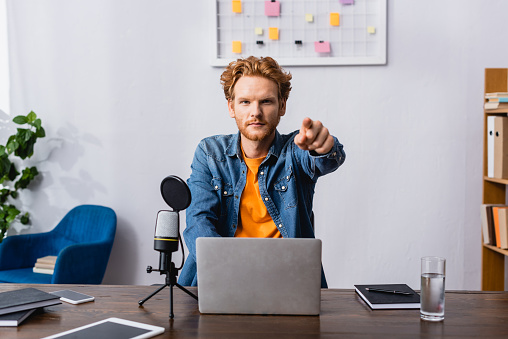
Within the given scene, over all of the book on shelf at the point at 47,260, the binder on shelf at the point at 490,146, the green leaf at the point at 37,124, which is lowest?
the book on shelf at the point at 47,260

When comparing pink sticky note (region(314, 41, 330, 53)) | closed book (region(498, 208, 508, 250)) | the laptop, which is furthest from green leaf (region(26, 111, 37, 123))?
closed book (region(498, 208, 508, 250))

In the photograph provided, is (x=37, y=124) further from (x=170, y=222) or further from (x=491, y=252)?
(x=491, y=252)

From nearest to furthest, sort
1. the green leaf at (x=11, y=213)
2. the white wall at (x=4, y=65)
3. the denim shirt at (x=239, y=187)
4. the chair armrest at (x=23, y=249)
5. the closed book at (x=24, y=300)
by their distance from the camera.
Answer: the closed book at (x=24, y=300)
the denim shirt at (x=239, y=187)
the chair armrest at (x=23, y=249)
the green leaf at (x=11, y=213)
the white wall at (x=4, y=65)

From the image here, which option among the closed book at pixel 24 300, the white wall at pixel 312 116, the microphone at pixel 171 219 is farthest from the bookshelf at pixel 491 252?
the closed book at pixel 24 300

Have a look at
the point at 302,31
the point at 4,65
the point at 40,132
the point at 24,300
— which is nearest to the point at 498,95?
the point at 302,31

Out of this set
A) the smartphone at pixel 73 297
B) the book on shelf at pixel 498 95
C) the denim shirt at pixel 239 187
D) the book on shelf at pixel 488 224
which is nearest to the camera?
the smartphone at pixel 73 297

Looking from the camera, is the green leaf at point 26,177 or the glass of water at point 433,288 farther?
the green leaf at point 26,177

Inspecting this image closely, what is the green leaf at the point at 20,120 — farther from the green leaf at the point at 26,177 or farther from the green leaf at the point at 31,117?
the green leaf at the point at 26,177

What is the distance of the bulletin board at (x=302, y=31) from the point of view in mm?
3189

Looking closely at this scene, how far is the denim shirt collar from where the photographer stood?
6.72 ft

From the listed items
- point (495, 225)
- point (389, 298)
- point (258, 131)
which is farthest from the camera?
point (495, 225)

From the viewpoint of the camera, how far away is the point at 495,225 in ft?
9.71

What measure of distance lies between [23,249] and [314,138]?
230 centimetres

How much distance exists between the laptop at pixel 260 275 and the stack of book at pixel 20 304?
1.35 feet
